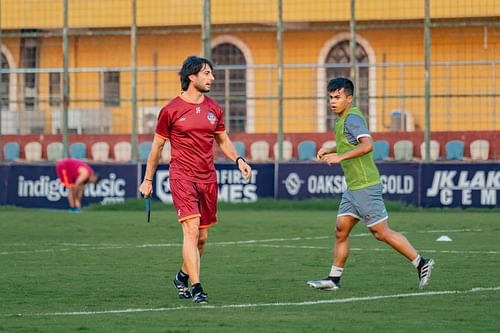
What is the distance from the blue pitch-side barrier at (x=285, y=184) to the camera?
98.8 ft

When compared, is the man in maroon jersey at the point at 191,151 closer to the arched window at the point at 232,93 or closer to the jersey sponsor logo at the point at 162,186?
the jersey sponsor logo at the point at 162,186

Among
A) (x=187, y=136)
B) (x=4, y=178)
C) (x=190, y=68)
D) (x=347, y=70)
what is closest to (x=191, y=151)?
(x=187, y=136)

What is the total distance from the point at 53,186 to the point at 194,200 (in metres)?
19.9

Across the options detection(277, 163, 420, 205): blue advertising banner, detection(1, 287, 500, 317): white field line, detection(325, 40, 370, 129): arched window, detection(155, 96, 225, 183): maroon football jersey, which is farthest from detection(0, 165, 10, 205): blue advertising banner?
detection(1, 287, 500, 317): white field line

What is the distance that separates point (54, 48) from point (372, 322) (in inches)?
1318

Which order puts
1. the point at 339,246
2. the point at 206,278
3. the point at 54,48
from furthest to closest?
the point at 54,48, the point at 206,278, the point at 339,246

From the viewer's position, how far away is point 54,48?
142 feet

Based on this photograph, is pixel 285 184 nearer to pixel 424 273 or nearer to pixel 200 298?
pixel 424 273

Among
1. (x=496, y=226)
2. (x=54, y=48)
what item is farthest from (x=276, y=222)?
(x=54, y=48)

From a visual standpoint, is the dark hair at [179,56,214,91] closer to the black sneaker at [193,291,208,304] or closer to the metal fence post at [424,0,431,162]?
the black sneaker at [193,291,208,304]

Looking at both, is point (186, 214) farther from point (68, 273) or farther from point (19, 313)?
point (68, 273)

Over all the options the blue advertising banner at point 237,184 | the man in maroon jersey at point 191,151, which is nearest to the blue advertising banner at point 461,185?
the blue advertising banner at point 237,184

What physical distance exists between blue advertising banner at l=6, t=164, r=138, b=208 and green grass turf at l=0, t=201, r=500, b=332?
6.04m

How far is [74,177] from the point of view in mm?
31000
